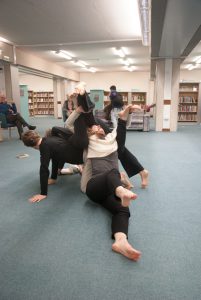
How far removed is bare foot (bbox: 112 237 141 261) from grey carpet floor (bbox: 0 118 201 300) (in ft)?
0.15

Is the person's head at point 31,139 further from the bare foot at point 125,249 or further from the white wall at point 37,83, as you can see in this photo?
the white wall at point 37,83

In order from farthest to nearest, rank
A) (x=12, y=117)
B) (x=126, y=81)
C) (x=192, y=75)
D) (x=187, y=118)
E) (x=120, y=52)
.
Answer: (x=126, y=81) < (x=192, y=75) < (x=187, y=118) < (x=120, y=52) < (x=12, y=117)

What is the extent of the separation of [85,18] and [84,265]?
5937mm

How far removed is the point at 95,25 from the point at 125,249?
636 centimetres

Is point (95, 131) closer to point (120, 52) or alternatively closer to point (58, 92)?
point (120, 52)

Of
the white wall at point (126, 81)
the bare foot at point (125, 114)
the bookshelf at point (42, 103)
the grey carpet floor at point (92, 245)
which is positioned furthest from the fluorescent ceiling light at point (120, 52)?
the bookshelf at point (42, 103)

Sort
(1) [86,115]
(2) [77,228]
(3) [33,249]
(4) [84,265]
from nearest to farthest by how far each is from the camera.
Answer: (4) [84,265] < (3) [33,249] < (2) [77,228] < (1) [86,115]

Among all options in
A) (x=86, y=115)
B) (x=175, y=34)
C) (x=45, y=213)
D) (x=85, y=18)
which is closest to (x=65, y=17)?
(x=85, y=18)

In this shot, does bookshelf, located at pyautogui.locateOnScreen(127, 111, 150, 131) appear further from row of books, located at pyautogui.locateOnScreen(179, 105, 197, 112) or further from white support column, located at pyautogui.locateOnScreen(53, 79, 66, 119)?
white support column, located at pyautogui.locateOnScreen(53, 79, 66, 119)

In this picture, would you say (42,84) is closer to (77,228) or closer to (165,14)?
(165,14)

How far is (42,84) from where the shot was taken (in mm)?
19188

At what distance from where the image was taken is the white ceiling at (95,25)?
4.62m

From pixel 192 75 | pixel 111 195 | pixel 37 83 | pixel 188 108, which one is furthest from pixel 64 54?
pixel 111 195

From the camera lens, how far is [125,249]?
189 centimetres
